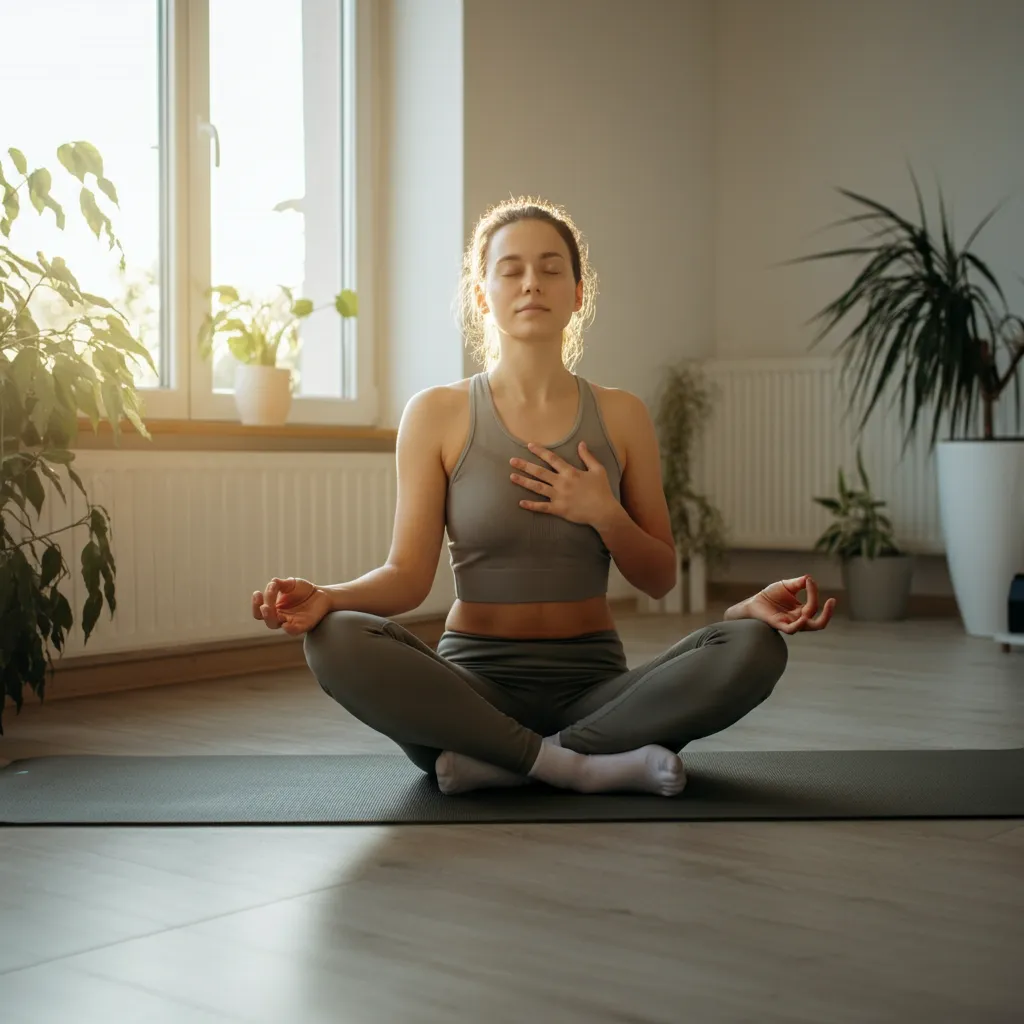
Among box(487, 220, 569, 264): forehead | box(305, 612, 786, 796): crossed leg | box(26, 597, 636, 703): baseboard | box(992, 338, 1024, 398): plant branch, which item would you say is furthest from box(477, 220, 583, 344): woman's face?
box(992, 338, 1024, 398): plant branch

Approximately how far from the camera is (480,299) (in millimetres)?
2463

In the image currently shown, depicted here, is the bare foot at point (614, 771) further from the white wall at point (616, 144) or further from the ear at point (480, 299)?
the white wall at point (616, 144)

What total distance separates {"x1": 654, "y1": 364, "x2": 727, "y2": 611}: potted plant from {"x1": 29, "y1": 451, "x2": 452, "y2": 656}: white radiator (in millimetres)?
1394

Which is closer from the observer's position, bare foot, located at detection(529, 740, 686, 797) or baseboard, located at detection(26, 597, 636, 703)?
bare foot, located at detection(529, 740, 686, 797)

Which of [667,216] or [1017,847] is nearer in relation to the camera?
[1017,847]

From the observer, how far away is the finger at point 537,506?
7.33 ft

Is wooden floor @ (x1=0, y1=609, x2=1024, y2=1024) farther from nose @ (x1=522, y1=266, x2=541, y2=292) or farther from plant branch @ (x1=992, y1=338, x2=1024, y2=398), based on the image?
plant branch @ (x1=992, y1=338, x2=1024, y2=398)

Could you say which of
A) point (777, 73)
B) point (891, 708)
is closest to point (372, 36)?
point (777, 73)

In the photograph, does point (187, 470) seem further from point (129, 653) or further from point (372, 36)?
Result: point (372, 36)

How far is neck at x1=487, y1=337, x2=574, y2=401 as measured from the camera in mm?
2361

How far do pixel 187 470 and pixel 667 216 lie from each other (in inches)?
97.8

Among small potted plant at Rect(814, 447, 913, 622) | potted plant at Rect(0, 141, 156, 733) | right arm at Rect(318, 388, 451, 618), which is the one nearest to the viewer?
right arm at Rect(318, 388, 451, 618)

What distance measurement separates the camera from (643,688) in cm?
214

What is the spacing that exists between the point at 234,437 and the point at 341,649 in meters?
2.02
